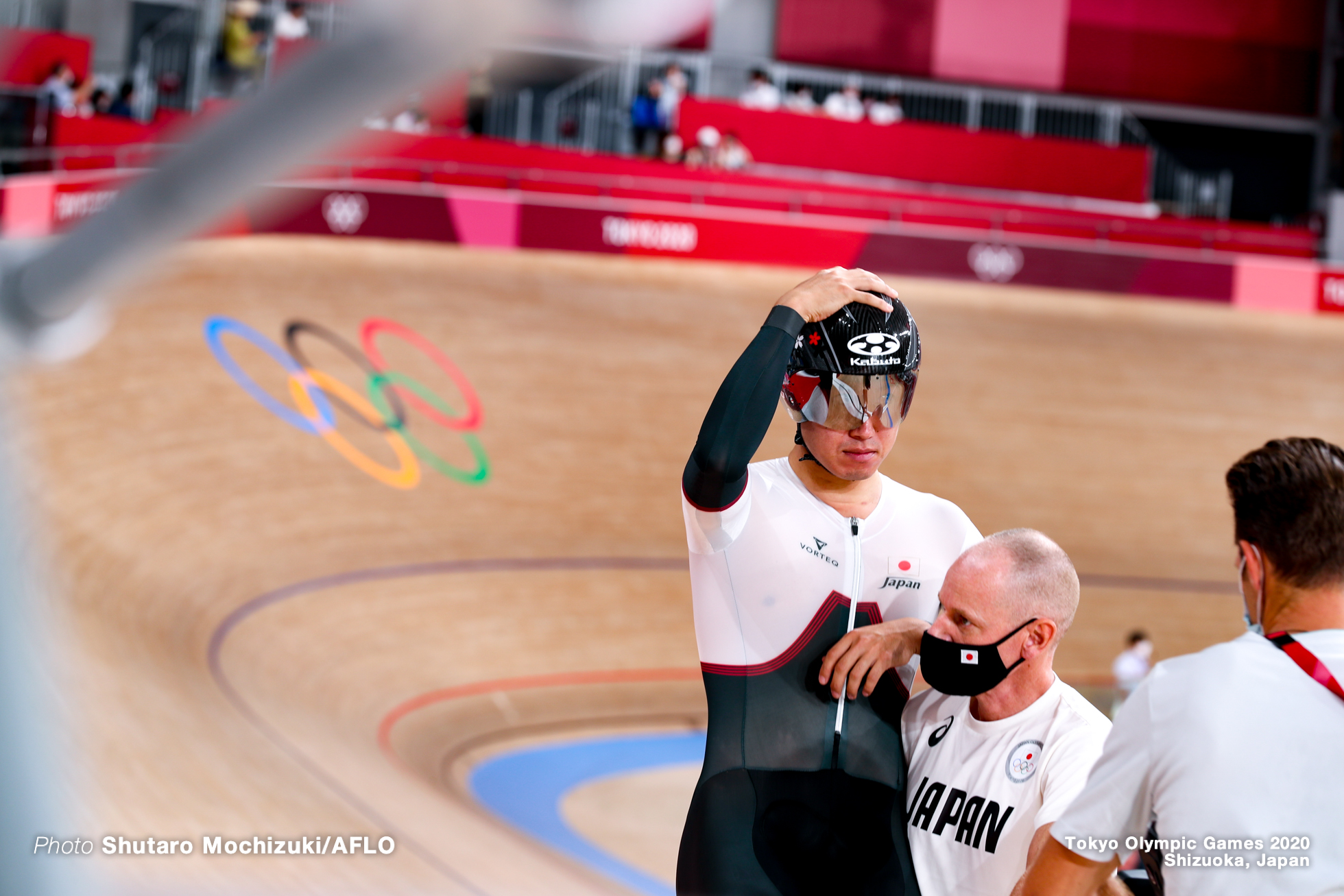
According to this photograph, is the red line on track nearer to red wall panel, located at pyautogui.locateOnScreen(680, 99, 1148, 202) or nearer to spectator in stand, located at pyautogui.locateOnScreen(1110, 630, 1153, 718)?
spectator in stand, located at pyautogui.locateOnScreen(1110, 630, 1153, 718)

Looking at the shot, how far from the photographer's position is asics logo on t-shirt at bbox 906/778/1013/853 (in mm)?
1880

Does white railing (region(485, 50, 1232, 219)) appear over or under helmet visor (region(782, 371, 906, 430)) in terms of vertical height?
over

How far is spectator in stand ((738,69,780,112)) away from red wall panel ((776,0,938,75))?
2431 mm

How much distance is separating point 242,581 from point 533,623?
81.0 inches

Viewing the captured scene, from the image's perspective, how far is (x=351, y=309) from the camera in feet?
32.1

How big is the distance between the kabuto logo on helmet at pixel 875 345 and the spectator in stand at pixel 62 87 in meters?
1.25

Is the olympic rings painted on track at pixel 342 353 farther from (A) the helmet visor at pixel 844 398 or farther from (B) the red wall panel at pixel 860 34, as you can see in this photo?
(B) the red wall panel at pixel 860 34

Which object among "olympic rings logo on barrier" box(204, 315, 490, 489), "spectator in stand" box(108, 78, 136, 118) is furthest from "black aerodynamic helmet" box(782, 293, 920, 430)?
"spectator in stand" box(108, 78, 136, 118)

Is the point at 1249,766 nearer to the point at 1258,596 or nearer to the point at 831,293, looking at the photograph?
the point at 1258,596

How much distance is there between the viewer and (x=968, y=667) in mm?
1921

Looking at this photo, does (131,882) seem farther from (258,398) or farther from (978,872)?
(258,398)

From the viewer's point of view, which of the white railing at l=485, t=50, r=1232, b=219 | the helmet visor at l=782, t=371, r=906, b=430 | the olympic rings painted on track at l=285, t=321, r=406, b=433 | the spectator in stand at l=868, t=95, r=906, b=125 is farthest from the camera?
the spectator in stand at l=868, t=95, r=906, b=125

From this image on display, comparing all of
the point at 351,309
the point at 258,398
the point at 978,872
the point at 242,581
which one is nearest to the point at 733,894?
the point at 978,872

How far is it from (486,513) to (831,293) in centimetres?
773
